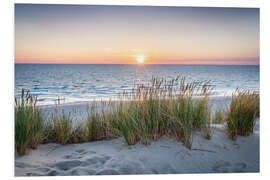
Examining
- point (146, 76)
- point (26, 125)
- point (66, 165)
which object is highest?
point (146, 76)

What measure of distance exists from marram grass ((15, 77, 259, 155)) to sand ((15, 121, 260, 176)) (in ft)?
0.35

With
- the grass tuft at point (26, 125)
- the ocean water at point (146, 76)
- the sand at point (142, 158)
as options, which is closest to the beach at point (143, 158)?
the sand at point (142, 158)

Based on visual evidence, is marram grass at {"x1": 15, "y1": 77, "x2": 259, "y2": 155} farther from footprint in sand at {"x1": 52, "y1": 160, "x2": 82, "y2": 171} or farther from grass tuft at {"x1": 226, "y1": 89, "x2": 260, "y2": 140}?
Result: footprint in sand at {"x1": 52, "y1": 160, "x2": 82, "y2": 171}

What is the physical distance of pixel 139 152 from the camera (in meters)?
2.17

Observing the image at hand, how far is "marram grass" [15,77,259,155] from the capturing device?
2238 mm

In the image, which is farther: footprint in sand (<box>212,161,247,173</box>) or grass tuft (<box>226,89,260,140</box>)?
grass tuft (<box>226,89,260,140</box>)

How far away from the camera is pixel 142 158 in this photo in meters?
2.12

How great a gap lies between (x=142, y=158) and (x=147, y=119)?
0.46 m

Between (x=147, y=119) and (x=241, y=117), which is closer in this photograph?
(x=147, y=119)

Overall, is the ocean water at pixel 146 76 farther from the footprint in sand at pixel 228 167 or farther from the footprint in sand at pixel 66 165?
the footprint in sand at pixel 228 167

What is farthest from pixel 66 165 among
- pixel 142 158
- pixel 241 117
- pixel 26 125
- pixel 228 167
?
pixel 241 117

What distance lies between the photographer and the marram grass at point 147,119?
2.24 m

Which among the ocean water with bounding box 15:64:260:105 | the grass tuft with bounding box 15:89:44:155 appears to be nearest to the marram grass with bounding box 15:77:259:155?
the grass tuft with bounding box 15:89:44:155

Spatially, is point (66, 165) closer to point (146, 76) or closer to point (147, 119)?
point (147, 119)
